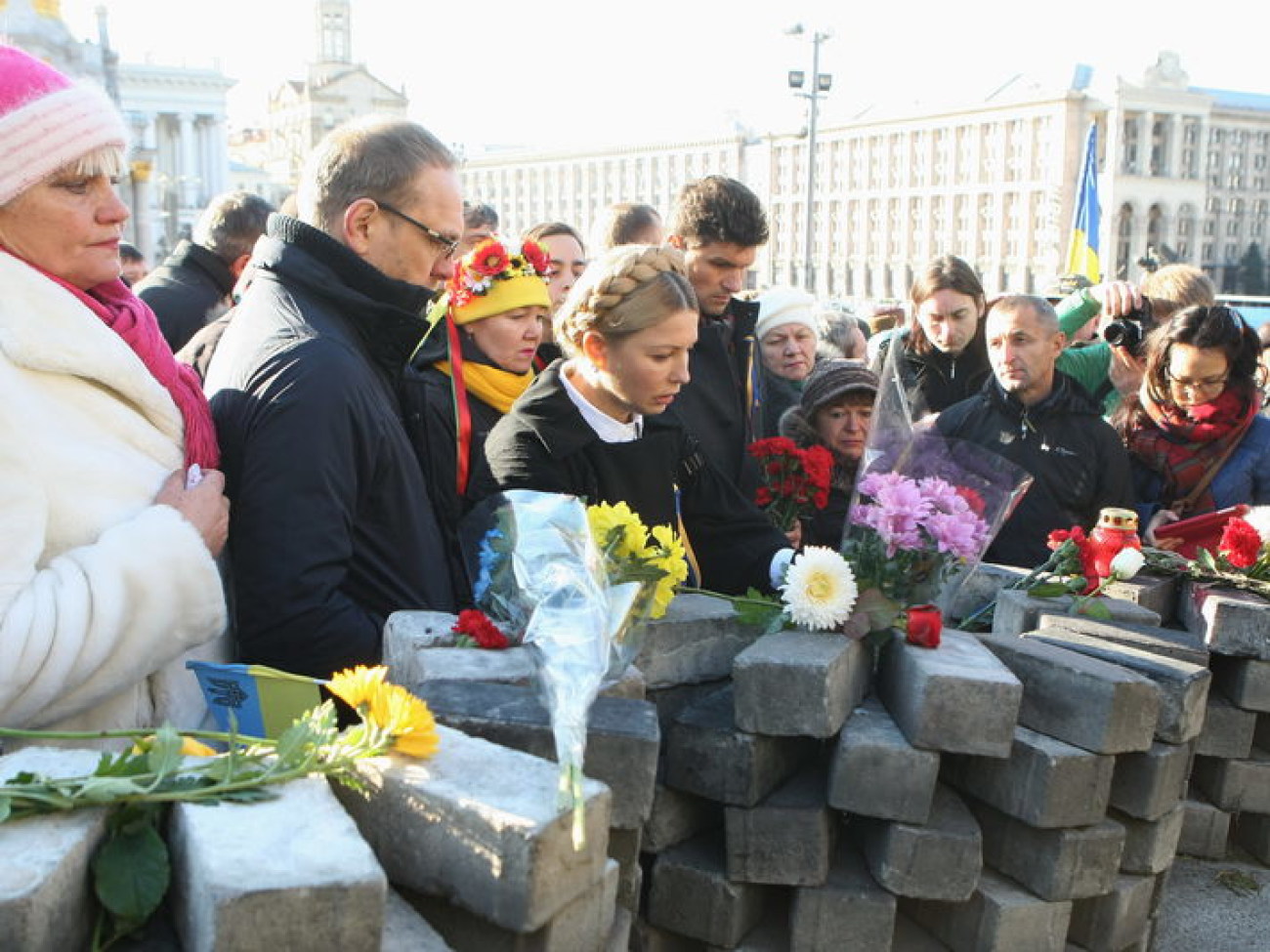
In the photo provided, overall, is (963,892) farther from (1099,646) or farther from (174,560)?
(174,560)

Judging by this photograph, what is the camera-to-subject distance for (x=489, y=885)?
139 centimetres

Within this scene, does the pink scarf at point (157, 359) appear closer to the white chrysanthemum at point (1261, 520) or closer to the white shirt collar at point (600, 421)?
the white shirt collar at point (600, 421)

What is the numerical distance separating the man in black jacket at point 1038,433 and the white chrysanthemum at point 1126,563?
3.50ft

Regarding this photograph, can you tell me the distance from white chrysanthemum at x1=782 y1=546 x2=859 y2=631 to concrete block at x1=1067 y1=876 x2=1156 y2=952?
74 centimetres

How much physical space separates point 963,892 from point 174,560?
4.60ft

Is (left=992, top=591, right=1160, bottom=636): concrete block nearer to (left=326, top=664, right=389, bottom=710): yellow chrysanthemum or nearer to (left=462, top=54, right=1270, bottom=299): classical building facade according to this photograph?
(left=326, top=664, right=389, bottom=710): yellow chrysanthemum

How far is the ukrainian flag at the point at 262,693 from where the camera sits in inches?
72.2

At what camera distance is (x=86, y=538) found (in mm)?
1855

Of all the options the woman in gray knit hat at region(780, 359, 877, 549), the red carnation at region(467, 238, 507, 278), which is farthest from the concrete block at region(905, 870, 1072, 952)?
the red carnation at region(467, 238, 507, 278)

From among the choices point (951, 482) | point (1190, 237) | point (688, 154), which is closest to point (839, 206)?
point (688, 154)

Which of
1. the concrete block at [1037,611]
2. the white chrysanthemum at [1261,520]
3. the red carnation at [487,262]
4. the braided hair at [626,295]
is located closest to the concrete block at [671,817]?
the concrete block at [1037,611]

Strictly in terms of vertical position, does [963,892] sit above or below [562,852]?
below

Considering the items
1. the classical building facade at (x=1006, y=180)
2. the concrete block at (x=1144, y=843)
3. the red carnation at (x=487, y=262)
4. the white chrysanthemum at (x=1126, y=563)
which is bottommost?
the concrete block at (x=1144, y=843)

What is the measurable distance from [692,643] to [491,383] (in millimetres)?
1445
